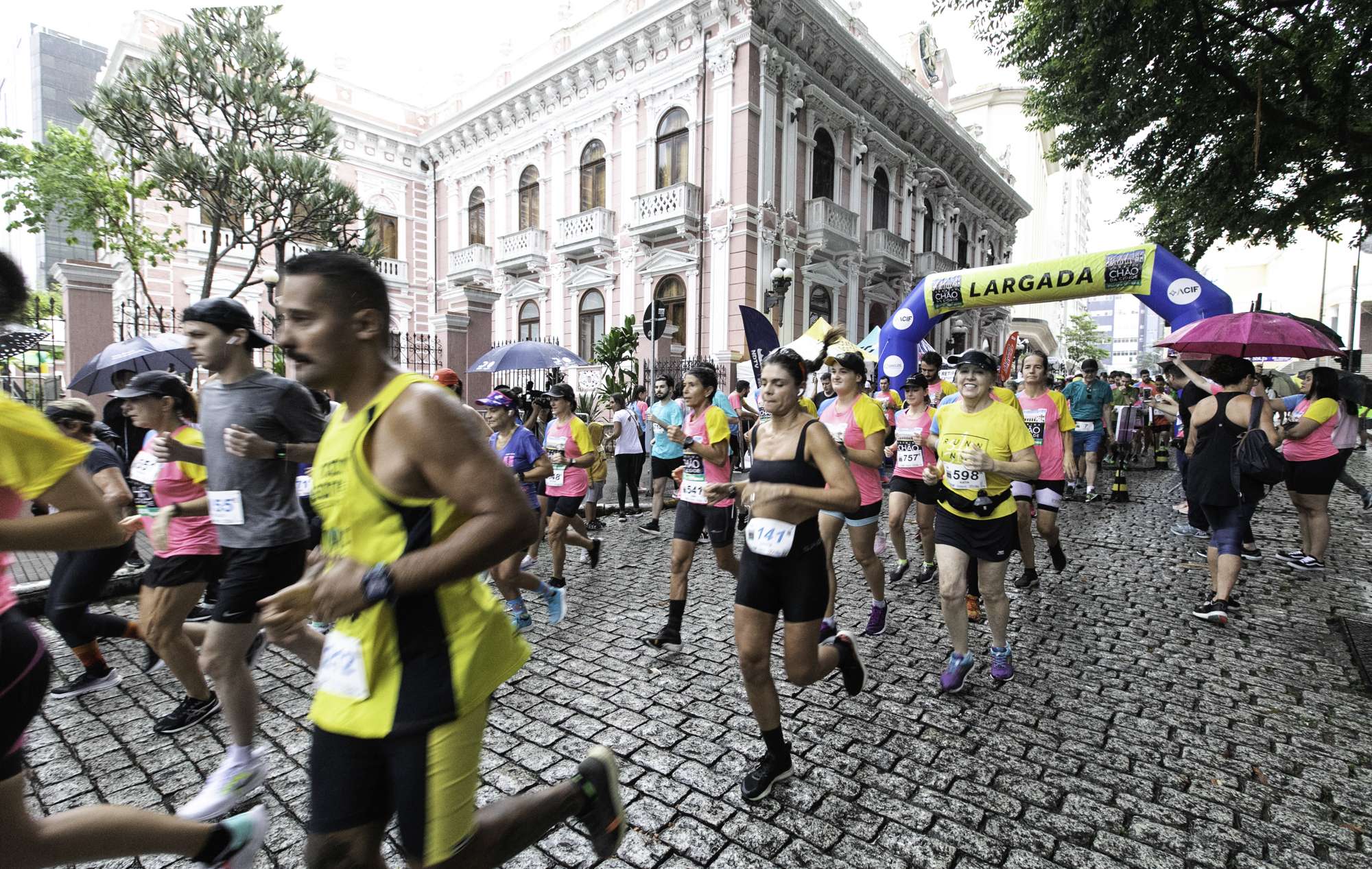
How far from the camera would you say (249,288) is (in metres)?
21.7

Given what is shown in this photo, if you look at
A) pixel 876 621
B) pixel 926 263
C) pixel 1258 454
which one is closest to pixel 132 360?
pixel 876 621

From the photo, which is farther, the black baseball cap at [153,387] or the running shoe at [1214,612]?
the running shoe at [1214,612]

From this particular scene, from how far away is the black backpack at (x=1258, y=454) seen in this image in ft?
17.6

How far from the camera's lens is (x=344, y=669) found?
5.32 ft

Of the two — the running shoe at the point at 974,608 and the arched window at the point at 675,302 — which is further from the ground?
the arched window at the point at 675,302

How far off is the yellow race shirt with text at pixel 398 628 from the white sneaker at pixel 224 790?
1605mm

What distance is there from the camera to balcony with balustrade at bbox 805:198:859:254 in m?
19.2

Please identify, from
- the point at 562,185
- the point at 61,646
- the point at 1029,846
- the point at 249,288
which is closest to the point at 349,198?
the point at 562,185

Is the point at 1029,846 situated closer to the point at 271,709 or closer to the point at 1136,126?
the point at 271,709

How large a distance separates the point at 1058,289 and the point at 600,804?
32.3ft

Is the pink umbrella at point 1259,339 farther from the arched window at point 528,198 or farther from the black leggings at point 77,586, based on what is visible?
the arched window at point 528,198

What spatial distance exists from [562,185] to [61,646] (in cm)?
1942

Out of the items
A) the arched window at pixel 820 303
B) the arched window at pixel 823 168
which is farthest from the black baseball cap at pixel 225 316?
the arched window at pixel 823 168

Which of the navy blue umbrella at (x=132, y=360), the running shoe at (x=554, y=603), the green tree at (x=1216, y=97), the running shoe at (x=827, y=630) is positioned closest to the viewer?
the running shoe at (x=827, y=630)
